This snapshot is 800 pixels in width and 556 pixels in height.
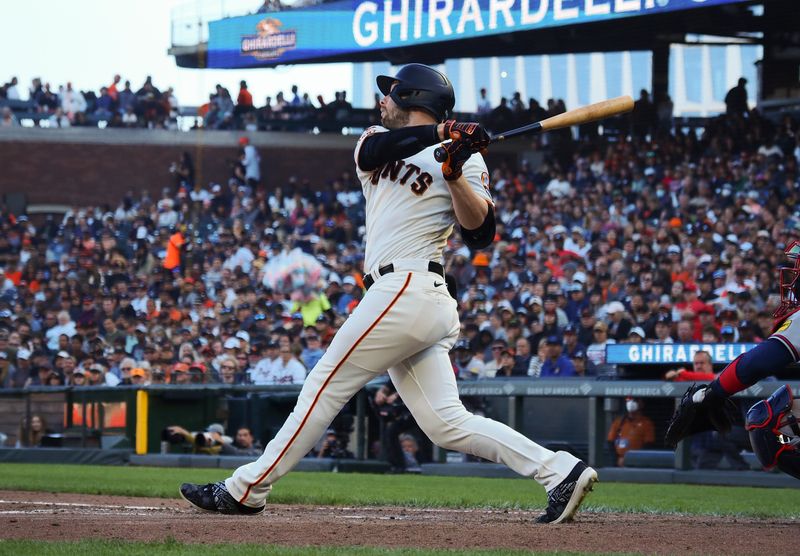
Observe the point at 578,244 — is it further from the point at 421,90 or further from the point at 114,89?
the point at 114,89

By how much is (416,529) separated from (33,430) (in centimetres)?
942

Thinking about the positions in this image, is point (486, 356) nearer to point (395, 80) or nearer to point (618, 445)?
point (618, 445)

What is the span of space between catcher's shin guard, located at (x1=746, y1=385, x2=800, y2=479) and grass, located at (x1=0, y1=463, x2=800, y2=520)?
0.91 meters

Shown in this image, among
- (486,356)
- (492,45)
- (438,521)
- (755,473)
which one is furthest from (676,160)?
(438,521)

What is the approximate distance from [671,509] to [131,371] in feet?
29.3

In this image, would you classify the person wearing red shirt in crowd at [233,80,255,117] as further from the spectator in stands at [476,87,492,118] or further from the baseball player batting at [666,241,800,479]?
the baseball player batting at [666,241,800,479]

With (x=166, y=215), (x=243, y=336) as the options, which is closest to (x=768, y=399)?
(x=243, y=336)

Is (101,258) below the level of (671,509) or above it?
above

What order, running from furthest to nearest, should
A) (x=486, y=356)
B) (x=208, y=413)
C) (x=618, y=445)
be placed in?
(x=486, y=356) < (x=208, y=413) < (x=618, y=445)

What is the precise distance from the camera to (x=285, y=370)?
43.0 ft

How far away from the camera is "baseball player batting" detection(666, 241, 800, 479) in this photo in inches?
218

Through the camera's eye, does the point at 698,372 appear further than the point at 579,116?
Yes

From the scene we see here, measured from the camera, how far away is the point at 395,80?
5.73 m

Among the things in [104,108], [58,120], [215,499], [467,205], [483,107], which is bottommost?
[215,499]
